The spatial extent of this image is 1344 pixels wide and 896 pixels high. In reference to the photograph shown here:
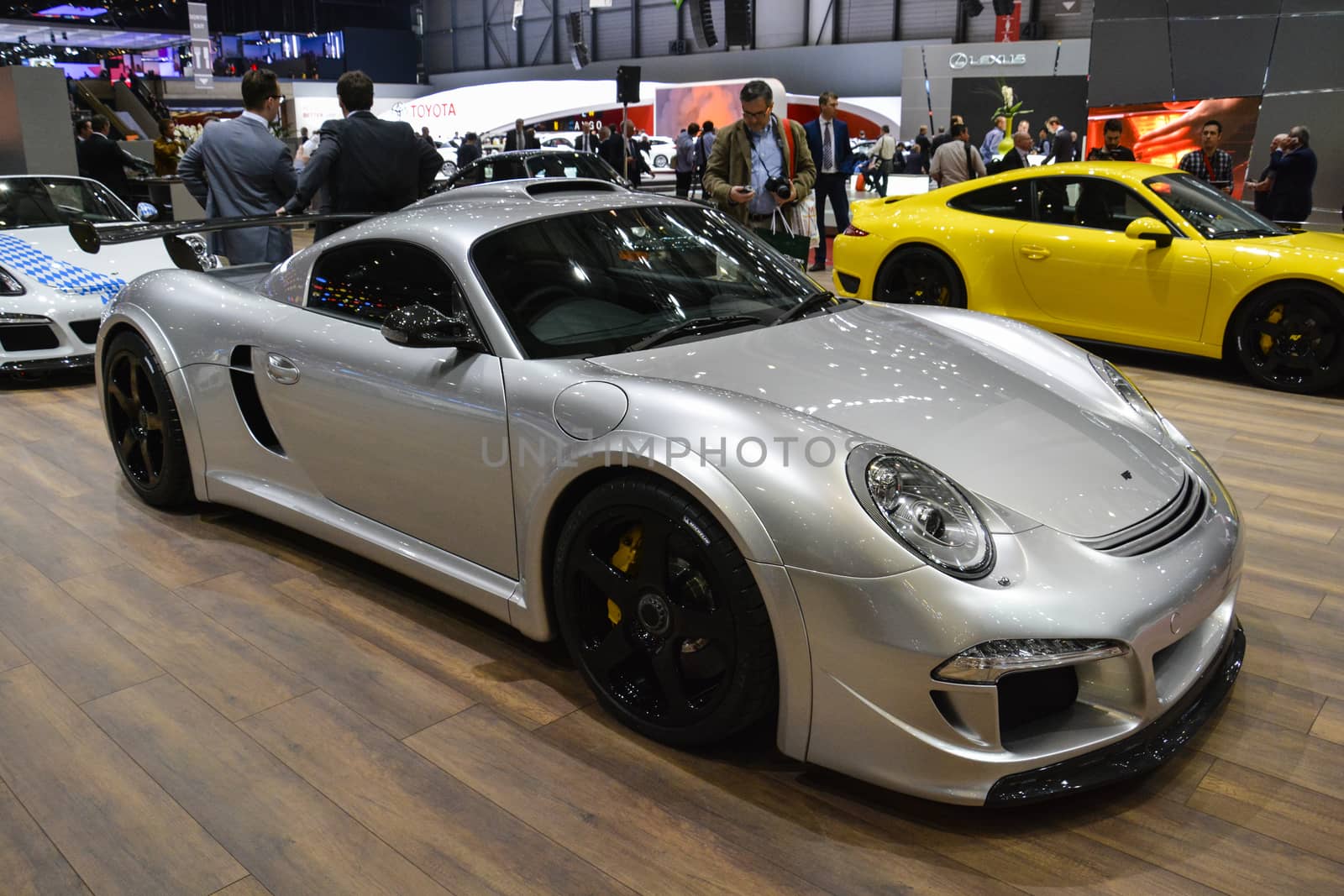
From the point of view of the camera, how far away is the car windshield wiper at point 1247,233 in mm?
5539

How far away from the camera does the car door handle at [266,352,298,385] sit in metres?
2.94

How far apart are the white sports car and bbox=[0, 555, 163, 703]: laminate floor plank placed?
259 cm

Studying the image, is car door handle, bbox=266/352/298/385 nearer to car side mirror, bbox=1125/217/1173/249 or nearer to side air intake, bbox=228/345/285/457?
side air intake, bbox=228/345/285/457

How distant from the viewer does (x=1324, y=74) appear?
9.87 metres

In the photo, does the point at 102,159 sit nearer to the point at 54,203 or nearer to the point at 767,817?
the point at 54,203

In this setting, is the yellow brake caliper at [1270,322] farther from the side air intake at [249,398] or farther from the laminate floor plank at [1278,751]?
the side air intake at [249,398]

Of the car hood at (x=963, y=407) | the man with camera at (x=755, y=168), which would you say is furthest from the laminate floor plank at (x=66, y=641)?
the man with camera at (x=755, y=168)

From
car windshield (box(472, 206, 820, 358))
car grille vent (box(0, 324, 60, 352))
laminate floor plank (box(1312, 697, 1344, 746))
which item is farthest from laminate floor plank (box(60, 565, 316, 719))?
car grille vent (box(0, 324, 60, 352))

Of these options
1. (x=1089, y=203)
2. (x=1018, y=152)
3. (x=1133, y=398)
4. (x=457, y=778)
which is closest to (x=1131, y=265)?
(x=1089, y=203)

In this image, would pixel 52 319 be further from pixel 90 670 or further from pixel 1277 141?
pixel 1277 141

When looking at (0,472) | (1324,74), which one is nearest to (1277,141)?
(1324,74)

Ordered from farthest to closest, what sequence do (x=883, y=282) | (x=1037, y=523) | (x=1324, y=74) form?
(x=1324, y=74)
(x=883, y=282)
(x=1037, y=523)

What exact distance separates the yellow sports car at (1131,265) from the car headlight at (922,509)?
4.27 m

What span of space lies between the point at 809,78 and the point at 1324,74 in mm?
21061
